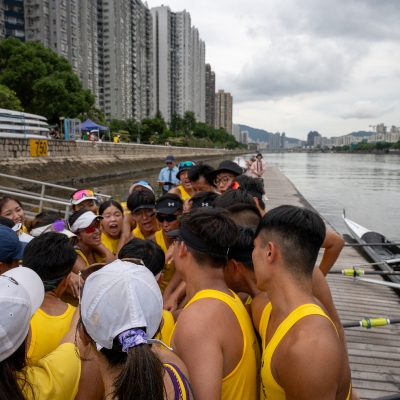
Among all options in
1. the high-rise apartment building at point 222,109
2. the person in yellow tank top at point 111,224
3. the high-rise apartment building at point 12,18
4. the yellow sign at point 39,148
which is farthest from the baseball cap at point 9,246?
the high-rise apartment building at point 222,109

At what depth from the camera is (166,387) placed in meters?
1.24

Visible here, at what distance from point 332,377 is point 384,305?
164 inches

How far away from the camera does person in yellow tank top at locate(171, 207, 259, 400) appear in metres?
1.49

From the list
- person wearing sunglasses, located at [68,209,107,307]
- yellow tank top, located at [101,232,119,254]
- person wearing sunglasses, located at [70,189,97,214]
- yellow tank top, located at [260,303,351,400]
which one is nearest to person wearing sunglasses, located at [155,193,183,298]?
person wearing sunglasses, located at [68,209,107,307]

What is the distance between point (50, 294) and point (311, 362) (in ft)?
4.48

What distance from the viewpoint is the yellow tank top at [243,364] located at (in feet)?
5.27

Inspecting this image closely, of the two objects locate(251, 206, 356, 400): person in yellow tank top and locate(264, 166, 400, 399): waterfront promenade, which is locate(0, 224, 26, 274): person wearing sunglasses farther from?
locate(264, 166, 400, 399): waterfront promenade

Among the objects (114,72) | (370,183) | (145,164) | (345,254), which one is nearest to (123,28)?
(114,72)

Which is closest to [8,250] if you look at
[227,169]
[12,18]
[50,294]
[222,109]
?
[50,294]

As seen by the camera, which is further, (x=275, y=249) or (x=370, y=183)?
(x=370, y=183)

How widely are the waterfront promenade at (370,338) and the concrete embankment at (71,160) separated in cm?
1496

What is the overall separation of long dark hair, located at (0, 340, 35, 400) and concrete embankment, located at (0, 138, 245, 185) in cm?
1655

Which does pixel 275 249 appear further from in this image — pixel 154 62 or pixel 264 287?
pixel 154 62

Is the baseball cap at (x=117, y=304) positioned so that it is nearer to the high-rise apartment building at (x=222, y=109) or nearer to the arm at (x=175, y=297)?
the arm at (x=175, y=297)
